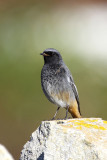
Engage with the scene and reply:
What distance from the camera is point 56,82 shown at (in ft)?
26.6

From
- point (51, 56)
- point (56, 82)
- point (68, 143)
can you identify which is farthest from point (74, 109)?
point (68, 143)

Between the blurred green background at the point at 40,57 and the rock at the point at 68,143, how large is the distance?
17.7 feet

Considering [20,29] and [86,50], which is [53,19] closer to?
[20,29]

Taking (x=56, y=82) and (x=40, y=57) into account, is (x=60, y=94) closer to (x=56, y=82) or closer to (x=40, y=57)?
(x=56, y=82)

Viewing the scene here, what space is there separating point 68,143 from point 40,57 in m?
10.1

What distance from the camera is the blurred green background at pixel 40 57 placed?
12.7 meters

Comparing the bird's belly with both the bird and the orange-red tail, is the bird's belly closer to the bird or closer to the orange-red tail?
the bird

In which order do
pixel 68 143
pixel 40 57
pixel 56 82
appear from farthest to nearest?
pixel 40 57
pixel 56 82
pixel 68 143

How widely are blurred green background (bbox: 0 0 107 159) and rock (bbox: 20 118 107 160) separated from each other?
540 centimetres

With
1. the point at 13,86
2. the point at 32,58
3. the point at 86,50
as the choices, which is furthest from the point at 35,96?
the point at 86,50

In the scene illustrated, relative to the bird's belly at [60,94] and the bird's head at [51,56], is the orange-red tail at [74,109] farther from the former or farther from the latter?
the bird's head at [51,56]

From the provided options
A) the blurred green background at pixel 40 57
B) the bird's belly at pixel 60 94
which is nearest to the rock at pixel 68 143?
the bird's belly at pixel 60 94

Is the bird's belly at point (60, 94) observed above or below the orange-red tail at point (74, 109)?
above

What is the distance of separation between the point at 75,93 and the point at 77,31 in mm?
9826
